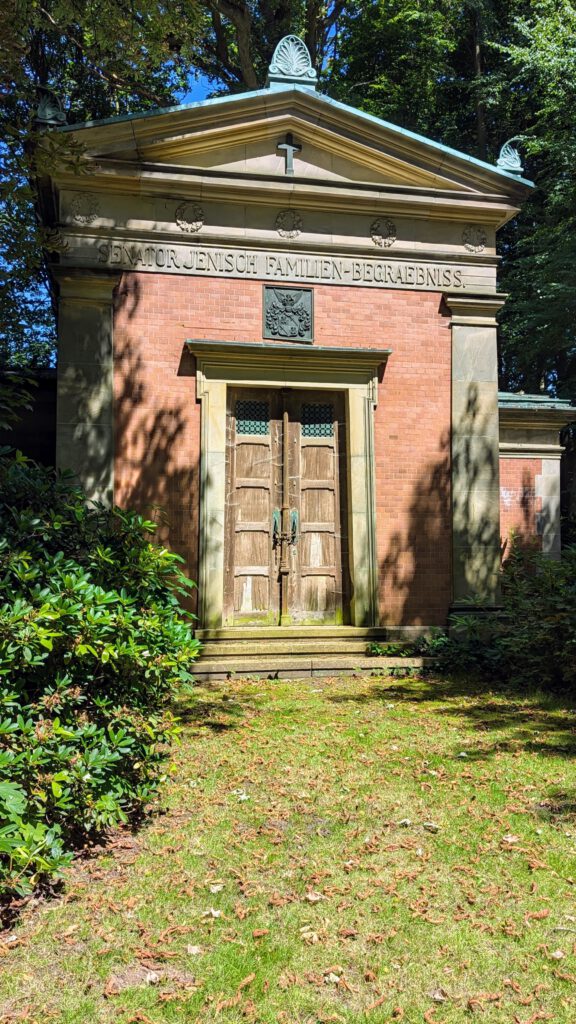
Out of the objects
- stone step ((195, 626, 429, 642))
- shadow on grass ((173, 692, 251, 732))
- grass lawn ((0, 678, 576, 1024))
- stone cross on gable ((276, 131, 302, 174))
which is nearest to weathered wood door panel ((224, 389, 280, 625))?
stone step ((195, 626, 429, 642))

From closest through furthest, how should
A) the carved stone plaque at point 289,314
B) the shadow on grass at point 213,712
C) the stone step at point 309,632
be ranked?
the shadow on grass at point 213,712, the stone step at point 309,632, the carved stone plaque at point 289,314

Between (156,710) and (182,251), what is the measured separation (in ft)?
21.3

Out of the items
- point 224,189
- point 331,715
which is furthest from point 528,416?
point 331,715

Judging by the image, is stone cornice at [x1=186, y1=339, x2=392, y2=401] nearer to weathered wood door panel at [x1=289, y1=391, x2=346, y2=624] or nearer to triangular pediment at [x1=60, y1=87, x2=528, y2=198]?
weathered wood door panel at [x1=289, y1=391, x2=346, y2=624]

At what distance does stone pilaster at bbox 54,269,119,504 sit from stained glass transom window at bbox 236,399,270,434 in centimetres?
161

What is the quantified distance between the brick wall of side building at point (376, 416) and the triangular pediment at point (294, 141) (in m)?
1.46

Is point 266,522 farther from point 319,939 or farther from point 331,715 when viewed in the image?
point 319,939

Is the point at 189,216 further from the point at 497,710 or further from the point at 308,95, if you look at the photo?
the point at 497,710

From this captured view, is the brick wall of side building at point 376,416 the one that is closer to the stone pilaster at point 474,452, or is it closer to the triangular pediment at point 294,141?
the stone pilaster at point 474,452

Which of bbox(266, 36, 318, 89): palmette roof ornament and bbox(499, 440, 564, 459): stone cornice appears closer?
bbox(266, 36, 318, 89): palmette roof ornament

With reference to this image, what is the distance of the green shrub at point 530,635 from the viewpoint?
7.91 meters

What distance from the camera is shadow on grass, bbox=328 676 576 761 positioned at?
20.1ft

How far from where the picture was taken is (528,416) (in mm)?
11727

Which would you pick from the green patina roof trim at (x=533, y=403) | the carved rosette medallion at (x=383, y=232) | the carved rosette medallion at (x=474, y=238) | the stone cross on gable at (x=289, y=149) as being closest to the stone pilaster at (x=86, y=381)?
the stone cross on gable at (x=289, y=149)
